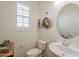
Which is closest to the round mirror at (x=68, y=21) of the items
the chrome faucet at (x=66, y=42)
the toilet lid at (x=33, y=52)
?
the chrome faucet at (x=66, y=42)

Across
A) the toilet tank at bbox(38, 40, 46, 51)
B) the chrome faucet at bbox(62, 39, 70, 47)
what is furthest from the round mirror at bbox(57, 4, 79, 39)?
the toilet tank at bbox(38, 40, 46, 51)

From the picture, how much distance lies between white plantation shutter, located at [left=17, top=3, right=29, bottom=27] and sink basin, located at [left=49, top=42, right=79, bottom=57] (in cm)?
48

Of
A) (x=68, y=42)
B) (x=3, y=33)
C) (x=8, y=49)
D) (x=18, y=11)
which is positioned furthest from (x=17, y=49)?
(x=68, y=42)

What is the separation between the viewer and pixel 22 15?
4.58ft

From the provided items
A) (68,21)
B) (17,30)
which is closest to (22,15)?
(17,30)

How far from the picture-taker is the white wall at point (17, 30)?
4.31 feet

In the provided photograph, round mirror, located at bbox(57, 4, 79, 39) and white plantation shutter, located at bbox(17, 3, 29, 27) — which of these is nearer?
white plantation shutter, located at bbox(17, 3, 29, 27)

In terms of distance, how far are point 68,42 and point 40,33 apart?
1.40 ft

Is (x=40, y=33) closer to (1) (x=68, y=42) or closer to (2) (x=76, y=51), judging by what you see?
(1) (x=68, y=42)

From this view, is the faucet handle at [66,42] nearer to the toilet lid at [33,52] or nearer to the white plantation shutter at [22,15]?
the toilet lid at [33,52]

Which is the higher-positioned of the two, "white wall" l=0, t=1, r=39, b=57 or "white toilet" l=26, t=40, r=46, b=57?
"white wall" l=0, t=1, r=39, b=57

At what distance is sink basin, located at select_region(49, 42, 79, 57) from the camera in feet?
4.61

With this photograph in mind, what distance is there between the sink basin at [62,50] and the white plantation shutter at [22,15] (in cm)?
48

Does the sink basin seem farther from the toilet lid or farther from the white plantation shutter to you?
the white plantation shutter
